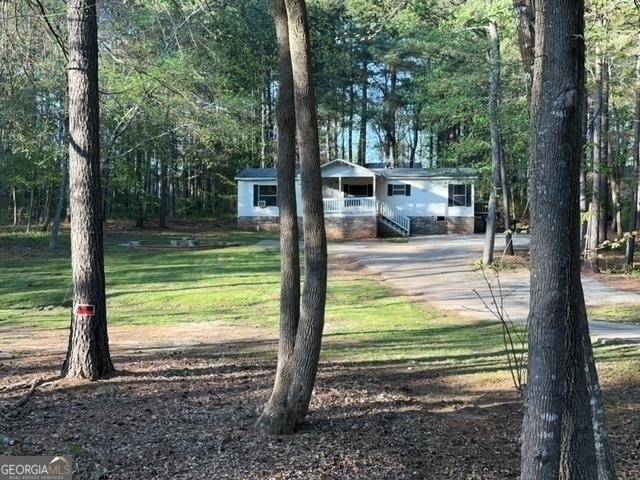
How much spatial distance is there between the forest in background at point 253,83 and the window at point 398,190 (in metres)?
7.23

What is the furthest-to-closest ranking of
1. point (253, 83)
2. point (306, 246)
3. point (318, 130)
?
point (253, 83) → point (318, 130) → point (306, 246)

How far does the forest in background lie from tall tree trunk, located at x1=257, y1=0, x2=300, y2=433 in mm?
1810

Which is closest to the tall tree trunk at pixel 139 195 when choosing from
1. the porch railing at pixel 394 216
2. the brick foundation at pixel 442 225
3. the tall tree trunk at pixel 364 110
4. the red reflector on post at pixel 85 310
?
the porch railing at pixel 394 216

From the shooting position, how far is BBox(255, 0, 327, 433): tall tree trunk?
182 inches

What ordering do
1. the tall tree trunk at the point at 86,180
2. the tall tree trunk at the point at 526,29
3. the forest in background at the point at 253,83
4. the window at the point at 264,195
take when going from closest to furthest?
the tall tree trunk at the point at 526,29 < the tall tree trunk at the point at 86,180 < the forest in background at the point at 253,83 < the window at the point at 264,195

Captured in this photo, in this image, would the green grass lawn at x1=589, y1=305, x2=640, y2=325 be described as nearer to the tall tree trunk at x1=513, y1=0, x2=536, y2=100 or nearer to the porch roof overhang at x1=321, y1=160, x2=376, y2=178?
the tall tree trunk at x1=513, y1=0, x2=536, y2=100

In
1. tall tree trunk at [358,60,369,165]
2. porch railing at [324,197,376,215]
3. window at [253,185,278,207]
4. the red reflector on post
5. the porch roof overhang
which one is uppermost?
tall tree trunk at [358,60,369,165]

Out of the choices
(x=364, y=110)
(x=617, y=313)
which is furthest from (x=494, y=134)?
(x=364, y=110)

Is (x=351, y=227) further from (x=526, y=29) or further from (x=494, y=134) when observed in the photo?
(x=526, y=29)

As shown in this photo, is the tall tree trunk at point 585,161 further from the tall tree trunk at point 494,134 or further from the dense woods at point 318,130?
the tall tree trunk at point 494,134

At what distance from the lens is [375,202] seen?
3388 cm

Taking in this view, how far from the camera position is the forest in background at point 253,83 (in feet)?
25.7

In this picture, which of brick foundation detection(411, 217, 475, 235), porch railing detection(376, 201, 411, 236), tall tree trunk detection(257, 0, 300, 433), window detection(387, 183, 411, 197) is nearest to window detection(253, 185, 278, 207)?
porch railing detection(376, 201, 411, 236)

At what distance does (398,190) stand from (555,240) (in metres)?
33.4
